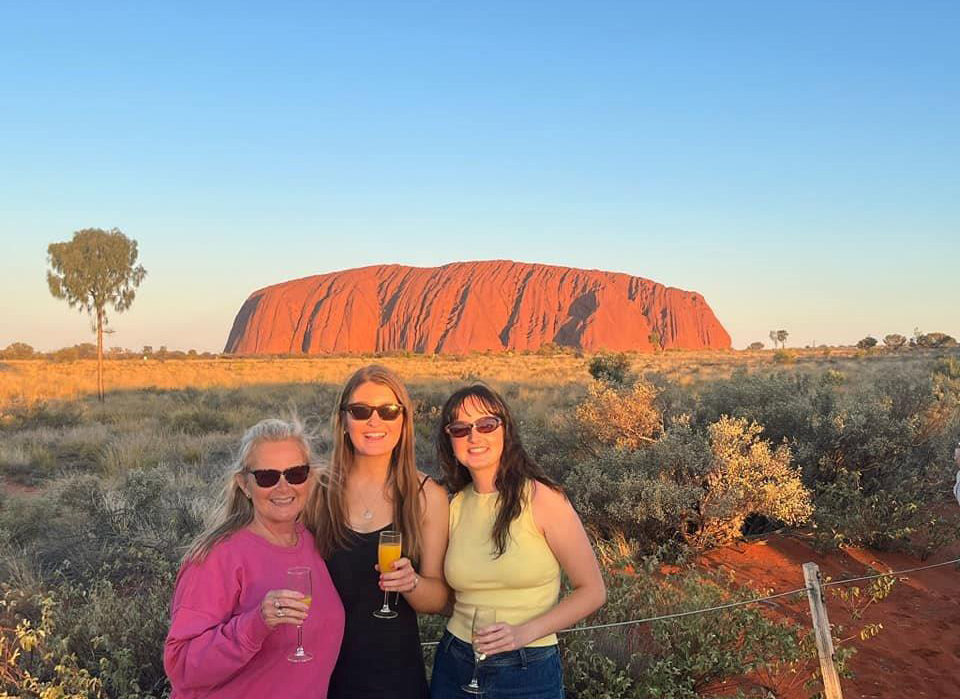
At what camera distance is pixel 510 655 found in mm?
2312

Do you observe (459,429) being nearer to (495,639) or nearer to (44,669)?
(495,639)

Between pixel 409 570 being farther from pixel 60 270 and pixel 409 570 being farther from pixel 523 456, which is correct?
pixel 60 270

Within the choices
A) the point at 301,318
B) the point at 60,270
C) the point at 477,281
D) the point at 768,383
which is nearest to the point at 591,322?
the point at 477,281

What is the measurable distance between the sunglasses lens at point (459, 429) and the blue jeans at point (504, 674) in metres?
0.66

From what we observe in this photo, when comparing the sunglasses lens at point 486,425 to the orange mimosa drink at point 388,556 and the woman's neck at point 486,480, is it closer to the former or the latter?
the woman's neck at point 486,480

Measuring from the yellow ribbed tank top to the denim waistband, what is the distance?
2 cm

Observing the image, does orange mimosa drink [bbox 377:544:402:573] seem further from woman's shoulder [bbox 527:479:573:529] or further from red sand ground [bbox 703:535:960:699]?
red sand ground [bbox 703:535:960:699]

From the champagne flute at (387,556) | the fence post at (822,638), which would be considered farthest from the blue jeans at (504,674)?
the fence post at (822,638)

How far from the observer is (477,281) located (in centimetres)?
10850

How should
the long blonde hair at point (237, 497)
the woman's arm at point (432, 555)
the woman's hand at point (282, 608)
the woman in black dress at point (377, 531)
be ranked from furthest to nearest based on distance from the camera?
the woman's arm at point (432, 555), the woman in black dress at point (377, 531), the long blonde hair at point (237, 497), the woman's hand at point (282, 608)

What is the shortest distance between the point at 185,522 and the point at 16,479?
5.41 metres

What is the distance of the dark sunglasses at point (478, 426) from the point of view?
249 centimetres

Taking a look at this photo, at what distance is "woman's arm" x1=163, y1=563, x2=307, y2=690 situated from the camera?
177 cm

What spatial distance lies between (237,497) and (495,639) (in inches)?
34.4
